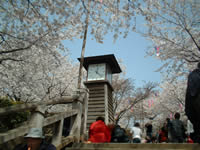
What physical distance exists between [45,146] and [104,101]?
786cm

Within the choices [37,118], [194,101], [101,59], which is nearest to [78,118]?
[37,118]

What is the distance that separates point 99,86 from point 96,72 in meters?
1.06

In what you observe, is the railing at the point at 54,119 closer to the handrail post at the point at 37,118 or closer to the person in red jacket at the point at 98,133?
the handrail post at the point at 37,118

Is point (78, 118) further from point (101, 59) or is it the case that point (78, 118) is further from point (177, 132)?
point (101, 59)

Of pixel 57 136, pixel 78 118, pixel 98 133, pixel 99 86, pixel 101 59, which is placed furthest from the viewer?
pixel 101 59

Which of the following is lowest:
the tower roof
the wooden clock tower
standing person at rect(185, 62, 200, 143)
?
standing person at rect(185, 62, 200, 143)

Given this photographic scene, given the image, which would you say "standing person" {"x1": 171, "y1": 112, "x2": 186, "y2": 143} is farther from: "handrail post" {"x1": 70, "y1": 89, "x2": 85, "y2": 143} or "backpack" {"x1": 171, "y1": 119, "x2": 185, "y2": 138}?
"handrail post" {"x1": 70, "y1": 89, "x2": 85, "y2": 143}

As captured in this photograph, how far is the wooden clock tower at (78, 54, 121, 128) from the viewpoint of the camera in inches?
414

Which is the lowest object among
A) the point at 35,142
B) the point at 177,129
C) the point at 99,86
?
the point at 35,142

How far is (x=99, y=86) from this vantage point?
11.2m

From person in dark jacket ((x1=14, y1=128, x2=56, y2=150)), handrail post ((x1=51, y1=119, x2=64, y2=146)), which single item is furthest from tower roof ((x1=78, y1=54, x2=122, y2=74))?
person in dark jacket ((x1=14, y1=128, x2=56, y2=150))

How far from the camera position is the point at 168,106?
1055 inches

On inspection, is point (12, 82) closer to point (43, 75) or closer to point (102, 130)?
point (43, 75)

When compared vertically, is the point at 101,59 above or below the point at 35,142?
above
